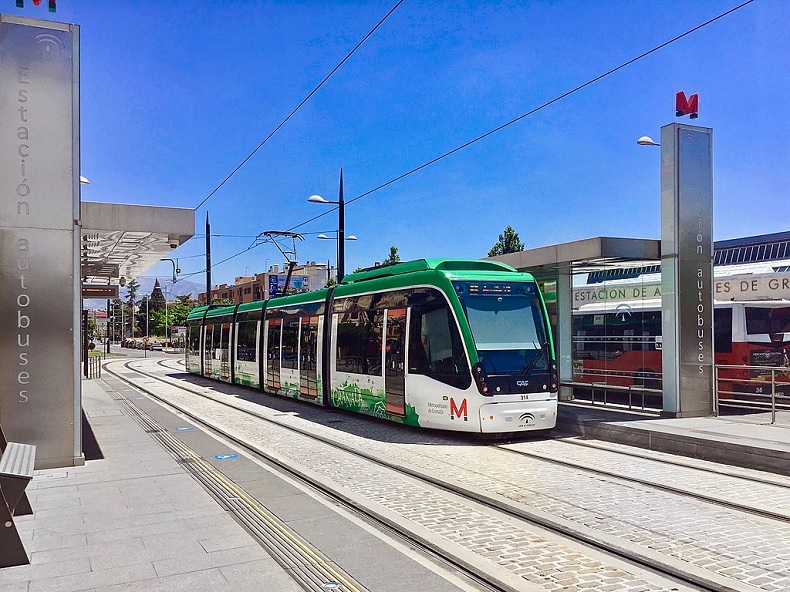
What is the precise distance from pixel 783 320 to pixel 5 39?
55.3ft

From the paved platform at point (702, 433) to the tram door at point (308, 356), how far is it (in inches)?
243

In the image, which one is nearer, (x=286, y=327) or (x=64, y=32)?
(x=64, y=32)

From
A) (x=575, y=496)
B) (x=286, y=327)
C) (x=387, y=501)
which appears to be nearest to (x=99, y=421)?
(x=286, y=327)

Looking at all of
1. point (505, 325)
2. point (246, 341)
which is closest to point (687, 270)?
point (505, 325)

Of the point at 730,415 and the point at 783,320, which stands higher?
the point at 783,320

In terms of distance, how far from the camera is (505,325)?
12102 mm

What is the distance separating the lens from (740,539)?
634 centimetres

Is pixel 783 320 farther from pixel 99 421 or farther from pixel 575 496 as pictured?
pixel 99 421

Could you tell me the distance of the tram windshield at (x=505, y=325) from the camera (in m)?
11.7

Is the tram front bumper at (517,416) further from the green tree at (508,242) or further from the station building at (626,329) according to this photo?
the green tree at (508,242)

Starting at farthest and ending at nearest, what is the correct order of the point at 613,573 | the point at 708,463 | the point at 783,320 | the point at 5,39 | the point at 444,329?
1. the point at 783,320
2. the point at 444,329
3. the point at 708,463
4. the point at 5,39
5. the point at 613,573

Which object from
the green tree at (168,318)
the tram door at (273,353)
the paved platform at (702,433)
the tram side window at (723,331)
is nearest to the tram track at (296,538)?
the paved platform at (702,433)

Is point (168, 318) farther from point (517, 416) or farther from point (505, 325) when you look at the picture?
point (517, 416)

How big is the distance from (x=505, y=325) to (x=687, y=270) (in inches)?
152
